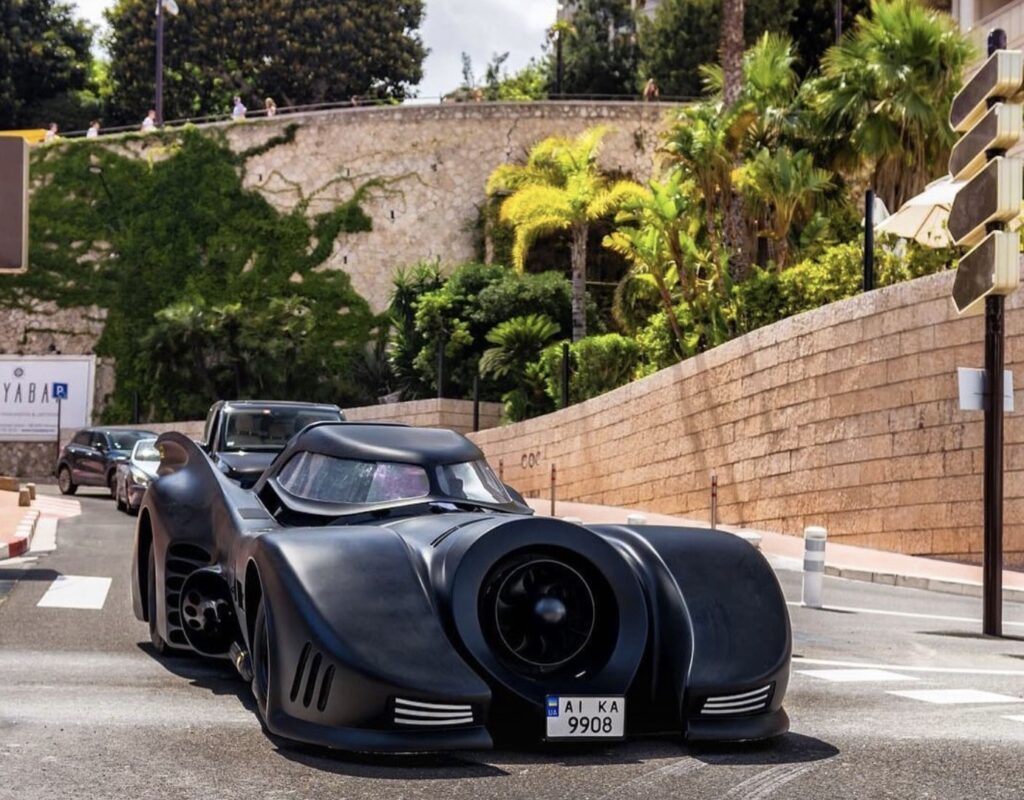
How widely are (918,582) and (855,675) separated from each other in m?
10.3

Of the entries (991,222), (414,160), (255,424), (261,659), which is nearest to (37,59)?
(414,160)

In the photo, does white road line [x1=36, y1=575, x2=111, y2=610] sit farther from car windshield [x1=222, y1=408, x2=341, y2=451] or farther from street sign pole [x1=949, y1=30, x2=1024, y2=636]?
street sign pole [x1=949, y1=30, x2=1024, y2=636]

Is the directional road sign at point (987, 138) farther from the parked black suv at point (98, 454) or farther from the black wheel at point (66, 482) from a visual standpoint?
the black wheel at point (66, 482)

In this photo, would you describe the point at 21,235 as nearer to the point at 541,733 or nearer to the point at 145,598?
the point at 145,598

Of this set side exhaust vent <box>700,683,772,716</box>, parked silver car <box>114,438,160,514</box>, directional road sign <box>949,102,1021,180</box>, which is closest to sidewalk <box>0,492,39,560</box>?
parked silver car <box>114,438,160,514</box>

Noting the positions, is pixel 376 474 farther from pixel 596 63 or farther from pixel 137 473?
pixel 596 63

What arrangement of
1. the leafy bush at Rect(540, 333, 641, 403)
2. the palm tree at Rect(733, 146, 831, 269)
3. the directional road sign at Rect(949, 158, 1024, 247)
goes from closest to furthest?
the directional road sign at Rect(949, 158, 1024, 247) → the palm tree at Rect(733, 146, 831, 269) → the leafy bush at Rect(540, 333, 641, 403)

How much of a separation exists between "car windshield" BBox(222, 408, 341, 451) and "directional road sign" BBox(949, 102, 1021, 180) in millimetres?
6992

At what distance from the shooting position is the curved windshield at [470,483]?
26.6ft

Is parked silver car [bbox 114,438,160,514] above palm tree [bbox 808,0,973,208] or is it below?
below

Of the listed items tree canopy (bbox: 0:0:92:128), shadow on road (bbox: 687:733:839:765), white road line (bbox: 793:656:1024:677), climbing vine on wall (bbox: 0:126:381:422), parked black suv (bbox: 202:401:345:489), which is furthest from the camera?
tree canopy (bbox: 0:0:92:128)

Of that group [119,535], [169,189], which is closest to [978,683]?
[119,535]

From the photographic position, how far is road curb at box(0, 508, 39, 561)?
18312 mm

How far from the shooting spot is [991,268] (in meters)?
13.7
